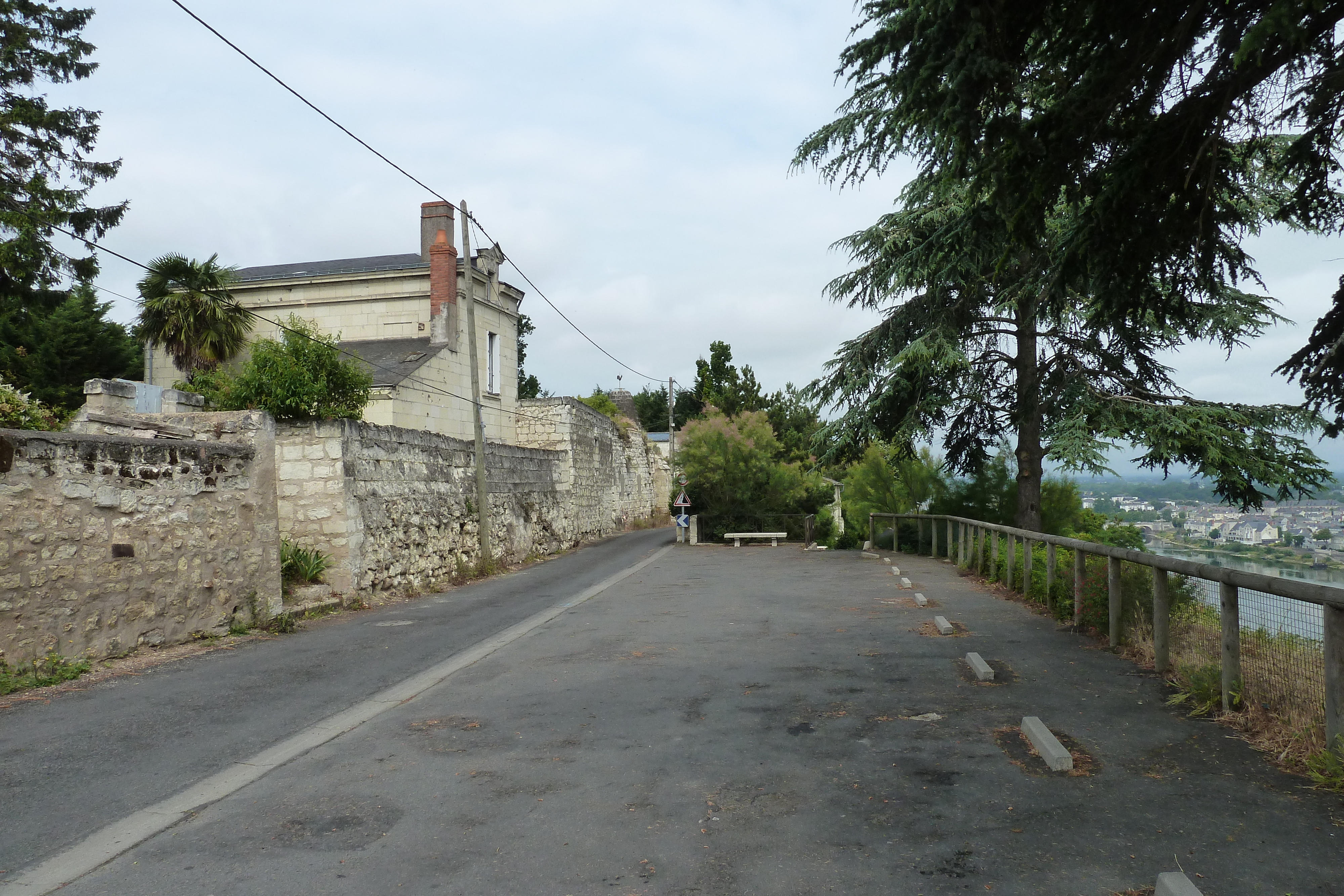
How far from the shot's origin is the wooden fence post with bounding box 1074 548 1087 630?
912 centimetres

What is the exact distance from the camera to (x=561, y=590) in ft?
49.0

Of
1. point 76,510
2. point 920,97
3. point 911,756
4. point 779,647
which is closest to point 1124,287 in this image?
point 920,97

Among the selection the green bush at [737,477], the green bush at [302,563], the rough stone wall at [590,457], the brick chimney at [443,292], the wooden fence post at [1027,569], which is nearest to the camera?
the wooden fence post at [1027,569]

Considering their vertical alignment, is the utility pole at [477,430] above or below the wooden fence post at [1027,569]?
above

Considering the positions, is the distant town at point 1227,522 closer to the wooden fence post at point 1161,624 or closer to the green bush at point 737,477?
the wooden fence post at point 1161,624

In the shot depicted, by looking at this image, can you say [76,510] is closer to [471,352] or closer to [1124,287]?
[1124,287]

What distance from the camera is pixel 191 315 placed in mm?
24141

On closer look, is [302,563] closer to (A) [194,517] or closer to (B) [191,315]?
(A) [194,517]

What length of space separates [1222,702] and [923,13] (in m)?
4.59

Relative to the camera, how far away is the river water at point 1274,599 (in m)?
4.83

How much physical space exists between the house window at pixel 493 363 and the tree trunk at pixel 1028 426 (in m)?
17.0

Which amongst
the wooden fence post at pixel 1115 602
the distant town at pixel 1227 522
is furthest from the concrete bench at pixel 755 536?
the wooden fence post at pixel 1115 602

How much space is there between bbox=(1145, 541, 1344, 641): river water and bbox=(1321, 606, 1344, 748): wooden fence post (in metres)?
0.11

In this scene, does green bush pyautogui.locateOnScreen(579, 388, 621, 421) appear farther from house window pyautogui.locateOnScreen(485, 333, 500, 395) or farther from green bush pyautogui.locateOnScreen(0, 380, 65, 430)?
green bush pyautogui.locateOnScreen(0, 380, 65, 430)
